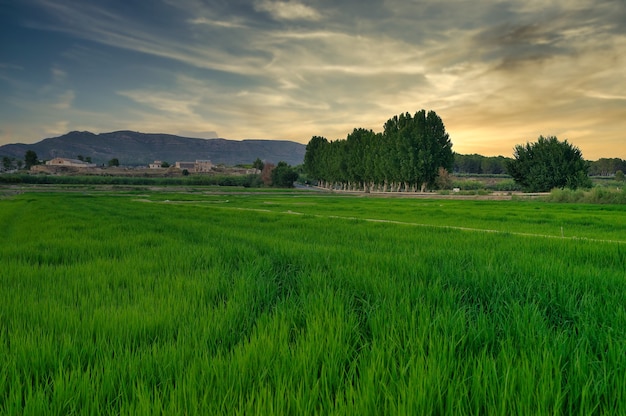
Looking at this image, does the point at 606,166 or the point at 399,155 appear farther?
the point at 606,166

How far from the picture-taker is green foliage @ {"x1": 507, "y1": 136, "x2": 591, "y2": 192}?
48688mm

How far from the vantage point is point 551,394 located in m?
1.92

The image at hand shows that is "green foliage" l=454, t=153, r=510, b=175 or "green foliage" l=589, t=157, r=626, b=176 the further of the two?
"green foliage" l=454, t=153, r=510, b=175

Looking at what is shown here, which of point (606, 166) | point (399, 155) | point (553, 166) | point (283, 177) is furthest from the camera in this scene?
point (606, 166)

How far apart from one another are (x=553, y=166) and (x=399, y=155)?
1017 inches

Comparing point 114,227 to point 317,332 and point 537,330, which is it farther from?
point 537,330

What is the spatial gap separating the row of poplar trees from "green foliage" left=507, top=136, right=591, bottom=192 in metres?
16.3

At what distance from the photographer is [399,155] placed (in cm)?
6925

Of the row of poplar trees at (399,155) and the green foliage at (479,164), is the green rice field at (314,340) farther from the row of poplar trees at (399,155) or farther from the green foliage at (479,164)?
the green foliage at (479,164)

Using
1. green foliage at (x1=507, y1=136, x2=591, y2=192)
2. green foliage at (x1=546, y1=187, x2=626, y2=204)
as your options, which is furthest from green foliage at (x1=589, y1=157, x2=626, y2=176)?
green foliage at (x1=546, y1=187, x2=626, y2=204)

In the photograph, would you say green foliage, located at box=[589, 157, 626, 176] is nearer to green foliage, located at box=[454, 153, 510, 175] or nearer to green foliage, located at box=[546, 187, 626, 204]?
→ green foliage, located at box=[454, 153, 510, 175]

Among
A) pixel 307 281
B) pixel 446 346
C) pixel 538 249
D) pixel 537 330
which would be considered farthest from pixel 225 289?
pixel 538 249

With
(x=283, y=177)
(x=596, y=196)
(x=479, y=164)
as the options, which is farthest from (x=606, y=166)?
(x=596, y=196)

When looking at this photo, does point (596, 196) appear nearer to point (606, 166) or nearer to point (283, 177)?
point (283, 177)
